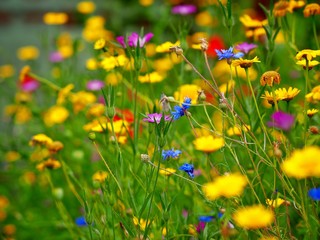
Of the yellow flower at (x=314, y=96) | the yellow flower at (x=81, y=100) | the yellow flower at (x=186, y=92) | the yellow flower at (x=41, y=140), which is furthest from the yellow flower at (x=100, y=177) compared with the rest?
the yellow flower at (x=314, y=96)

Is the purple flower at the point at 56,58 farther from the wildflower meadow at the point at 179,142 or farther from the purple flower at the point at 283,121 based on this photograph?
the purple flower at the point at 283,121

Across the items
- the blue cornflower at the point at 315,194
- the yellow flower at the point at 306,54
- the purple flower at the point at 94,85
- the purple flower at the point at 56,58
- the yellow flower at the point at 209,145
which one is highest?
the purple flower at the point at 56,58

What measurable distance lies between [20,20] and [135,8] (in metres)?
0.77

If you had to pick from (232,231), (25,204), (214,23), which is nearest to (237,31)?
(214,23)

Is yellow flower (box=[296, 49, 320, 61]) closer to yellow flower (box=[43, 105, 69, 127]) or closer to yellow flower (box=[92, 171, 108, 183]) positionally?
yellow flower (box=[92, 171, 108, 183])

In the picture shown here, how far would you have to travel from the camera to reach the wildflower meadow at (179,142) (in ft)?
3.82

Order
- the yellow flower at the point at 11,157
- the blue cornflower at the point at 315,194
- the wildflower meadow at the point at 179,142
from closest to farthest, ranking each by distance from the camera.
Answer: the blue cornflower at the point at 315,194 → the wildflower meadow at the point at 179,142 → the yellow flower at the point at 11,157

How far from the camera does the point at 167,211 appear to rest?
3.84 ft

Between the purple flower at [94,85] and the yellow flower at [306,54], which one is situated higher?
the purple flower at [94,85]

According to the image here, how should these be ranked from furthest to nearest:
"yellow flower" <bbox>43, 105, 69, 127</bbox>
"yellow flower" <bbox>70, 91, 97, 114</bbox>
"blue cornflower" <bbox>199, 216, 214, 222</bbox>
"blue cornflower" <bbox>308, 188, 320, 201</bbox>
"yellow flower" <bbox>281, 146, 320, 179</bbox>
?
"yellow flower" <bbox>43, 105, 69, 127</bbox> → "yellow flower" <bbox>70, 91, 97, 114</bbox> → "blue cornflower" <bbox>199, 216, 214, 222</bbox> → "blue cornflower" <bbox>308, 188, 320, 201</bbox> → "yellow flower" <bbox>281, 146, 320, 179</bbox>

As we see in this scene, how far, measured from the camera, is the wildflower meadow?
1.17 meters

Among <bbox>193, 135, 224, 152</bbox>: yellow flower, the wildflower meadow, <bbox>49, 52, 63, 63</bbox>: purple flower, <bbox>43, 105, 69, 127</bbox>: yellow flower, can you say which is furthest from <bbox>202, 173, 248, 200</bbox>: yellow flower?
<bbox>49, 52, 63, 63</bbox>: purple flower

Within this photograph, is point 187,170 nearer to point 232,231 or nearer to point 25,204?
point 232,231

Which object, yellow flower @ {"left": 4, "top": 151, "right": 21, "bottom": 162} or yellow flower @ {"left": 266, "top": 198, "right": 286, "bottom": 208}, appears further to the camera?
yellow flower @ {"left": 4, "top": 151, "right": 21, "bottom": 162}
